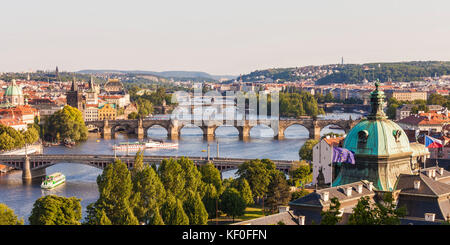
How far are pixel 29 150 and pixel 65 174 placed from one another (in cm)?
1126

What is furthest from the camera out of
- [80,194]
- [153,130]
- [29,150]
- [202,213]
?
[153,130]

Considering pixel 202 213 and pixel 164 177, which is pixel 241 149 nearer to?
pixel 164 177

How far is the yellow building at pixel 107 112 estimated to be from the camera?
279ft

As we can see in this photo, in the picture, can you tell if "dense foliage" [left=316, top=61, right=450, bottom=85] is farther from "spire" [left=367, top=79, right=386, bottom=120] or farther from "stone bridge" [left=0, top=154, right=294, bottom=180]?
"spire" [left=367, top=79, right=386, bottom=120]

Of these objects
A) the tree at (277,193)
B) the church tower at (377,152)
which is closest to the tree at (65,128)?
the tree at (277,193)

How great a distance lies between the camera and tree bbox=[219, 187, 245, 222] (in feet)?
79.3

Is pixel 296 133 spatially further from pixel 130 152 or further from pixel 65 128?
pixel 65 128

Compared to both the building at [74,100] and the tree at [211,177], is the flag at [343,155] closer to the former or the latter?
the tree at [211,177]

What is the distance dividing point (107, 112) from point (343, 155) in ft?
234

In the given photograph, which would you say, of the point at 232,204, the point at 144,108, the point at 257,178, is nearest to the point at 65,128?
the point at 257,178

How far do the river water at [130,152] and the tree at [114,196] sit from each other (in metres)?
4.39

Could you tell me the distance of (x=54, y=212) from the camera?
2080 cm
